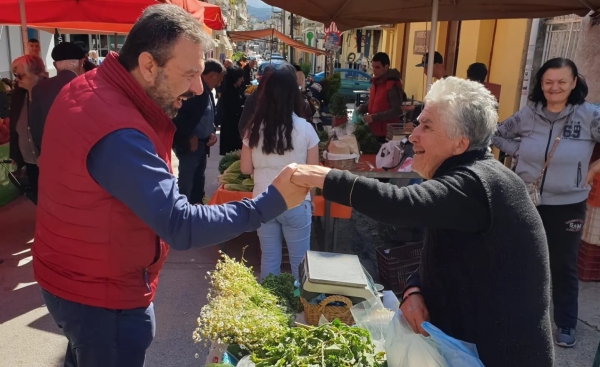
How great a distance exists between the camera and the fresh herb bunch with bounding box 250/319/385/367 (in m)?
1.83

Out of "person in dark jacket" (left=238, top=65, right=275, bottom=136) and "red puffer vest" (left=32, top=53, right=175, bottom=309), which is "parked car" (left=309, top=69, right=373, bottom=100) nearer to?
"person in dark jacket" (left=238, top=65, right=275, bottom=136)

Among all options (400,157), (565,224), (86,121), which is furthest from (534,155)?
(86,121)

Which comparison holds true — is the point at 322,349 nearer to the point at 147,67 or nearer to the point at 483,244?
the point at 483,244

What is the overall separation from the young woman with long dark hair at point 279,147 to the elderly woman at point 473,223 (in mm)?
1668

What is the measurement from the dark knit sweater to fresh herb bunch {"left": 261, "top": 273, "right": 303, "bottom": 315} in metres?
1.01

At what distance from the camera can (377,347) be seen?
79.5 inches

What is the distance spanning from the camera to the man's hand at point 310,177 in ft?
5.62

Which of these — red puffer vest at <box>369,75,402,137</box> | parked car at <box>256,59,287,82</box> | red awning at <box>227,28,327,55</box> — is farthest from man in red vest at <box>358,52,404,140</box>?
red awning at <box>227,28,327,55</box>

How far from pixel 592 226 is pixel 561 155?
1499mm

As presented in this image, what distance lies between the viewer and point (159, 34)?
153 cm

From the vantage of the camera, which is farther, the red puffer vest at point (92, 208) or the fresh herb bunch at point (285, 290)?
the fresh herb bunch at point (285, 290)

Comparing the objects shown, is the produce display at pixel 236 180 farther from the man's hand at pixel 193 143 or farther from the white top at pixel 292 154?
the white top at pixel 292 154

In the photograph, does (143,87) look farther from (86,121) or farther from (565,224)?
(565,224)

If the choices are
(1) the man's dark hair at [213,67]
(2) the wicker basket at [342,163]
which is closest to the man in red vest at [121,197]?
(2) the wicker basket at [342,163]
